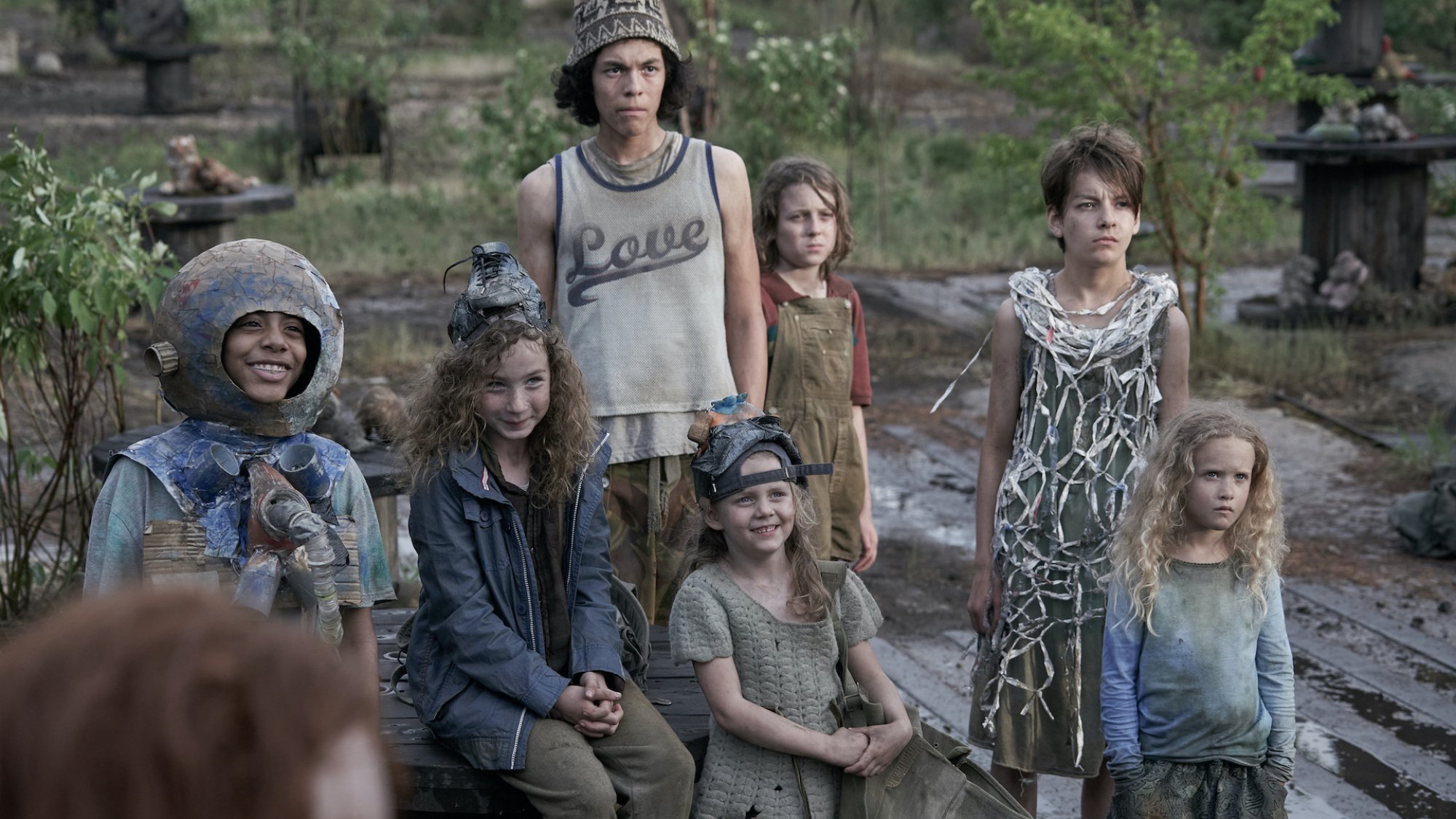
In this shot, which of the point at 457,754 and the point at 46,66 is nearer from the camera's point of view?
Result: the point at 457,754

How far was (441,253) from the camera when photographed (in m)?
13.0

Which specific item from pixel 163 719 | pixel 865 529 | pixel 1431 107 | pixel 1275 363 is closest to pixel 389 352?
pixel 1275 363

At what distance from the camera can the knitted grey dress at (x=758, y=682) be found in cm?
303

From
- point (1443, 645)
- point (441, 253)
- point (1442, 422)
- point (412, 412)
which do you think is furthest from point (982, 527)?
point (441, 253)

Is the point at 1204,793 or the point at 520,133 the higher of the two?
the point at 520,133

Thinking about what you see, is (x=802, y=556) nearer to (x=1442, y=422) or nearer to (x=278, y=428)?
(x=278, y=428)

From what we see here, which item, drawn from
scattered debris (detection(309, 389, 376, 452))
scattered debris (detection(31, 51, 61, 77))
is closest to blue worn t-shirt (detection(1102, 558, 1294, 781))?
scattered debris (detection(309, 389, 376, 452))

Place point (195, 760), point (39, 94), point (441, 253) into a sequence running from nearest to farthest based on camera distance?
point (195, 760) → point (441, 253) → point (39, 94)

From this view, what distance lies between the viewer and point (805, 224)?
4.34 meters

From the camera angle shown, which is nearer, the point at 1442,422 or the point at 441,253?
the point at 1442,422

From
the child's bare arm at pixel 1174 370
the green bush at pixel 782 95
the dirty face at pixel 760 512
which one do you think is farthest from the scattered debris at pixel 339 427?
the green bush at pixel 782 95

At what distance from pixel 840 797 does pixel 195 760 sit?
7.45 ft

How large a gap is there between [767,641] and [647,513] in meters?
0.72

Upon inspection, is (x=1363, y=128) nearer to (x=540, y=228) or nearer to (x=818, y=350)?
(x=818, y=350)
